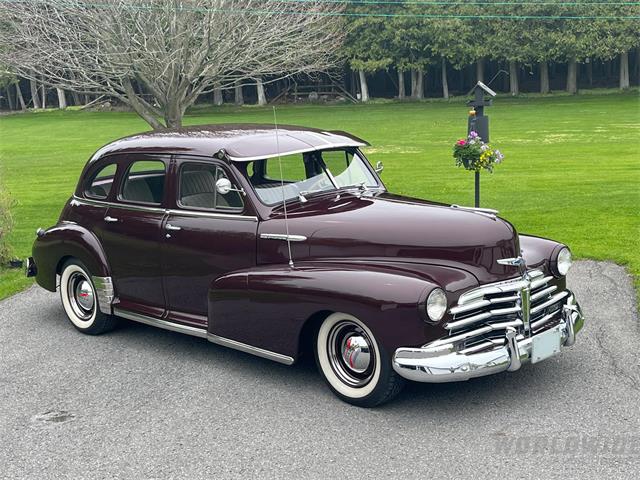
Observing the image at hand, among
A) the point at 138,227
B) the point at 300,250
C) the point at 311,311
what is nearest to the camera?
the point at 311,311

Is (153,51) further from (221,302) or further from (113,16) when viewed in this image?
(221,302)

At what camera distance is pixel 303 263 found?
6023mm

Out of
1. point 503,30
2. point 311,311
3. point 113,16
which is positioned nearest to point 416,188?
point 113,16

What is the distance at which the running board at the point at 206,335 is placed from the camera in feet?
19.6

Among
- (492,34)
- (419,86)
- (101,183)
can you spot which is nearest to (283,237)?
(101,183)

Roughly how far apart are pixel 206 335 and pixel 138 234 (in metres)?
1.22

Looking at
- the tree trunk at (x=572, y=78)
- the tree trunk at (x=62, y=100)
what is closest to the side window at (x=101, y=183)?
the tree trunk at (x=572, y=78)

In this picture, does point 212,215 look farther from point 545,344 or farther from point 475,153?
point 475,153

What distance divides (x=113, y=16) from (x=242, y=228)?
472 inches

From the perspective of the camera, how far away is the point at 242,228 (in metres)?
6.37

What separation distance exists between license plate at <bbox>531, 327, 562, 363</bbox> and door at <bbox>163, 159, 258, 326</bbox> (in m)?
2.26

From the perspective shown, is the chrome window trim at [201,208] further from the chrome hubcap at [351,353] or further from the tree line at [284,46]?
the tree line at [284,46]

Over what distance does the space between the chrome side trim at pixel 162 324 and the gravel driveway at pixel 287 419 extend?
25 cm

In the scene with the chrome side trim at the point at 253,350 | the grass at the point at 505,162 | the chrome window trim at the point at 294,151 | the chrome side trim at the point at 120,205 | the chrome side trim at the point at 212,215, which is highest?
the chrome window trim at the point at 294,151
